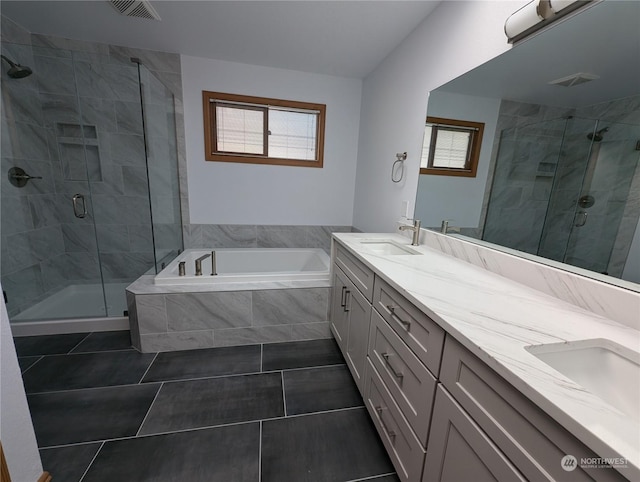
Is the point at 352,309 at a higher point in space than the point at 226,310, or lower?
higher

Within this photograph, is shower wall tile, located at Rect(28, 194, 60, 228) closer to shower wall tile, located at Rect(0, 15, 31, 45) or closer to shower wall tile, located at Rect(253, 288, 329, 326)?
shower wall tile, located at Rect(0, 15, 31, 45)

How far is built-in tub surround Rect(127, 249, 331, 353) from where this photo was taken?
1866mm

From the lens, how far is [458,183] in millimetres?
1592

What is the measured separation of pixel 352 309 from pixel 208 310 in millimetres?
1100

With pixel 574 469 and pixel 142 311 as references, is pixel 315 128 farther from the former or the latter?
pixel 574 469

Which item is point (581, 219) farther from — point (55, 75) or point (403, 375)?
point (55, 75)

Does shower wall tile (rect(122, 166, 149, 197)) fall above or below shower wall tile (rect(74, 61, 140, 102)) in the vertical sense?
below

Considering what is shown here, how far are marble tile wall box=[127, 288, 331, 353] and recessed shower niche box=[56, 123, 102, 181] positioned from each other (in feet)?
5.01

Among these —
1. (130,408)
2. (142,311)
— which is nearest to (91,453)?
(130,408)

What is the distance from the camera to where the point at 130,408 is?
56.1 inches

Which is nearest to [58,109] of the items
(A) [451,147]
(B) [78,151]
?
(B) [78,151]

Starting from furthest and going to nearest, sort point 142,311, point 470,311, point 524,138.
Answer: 1. point 142,311
2. point 524,138
3. point 470,311

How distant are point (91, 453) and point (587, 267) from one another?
87.4 inches

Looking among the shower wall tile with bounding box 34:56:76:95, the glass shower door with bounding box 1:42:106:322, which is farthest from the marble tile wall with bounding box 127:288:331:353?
the shower wall tile with bounding box 34:56:76:95
